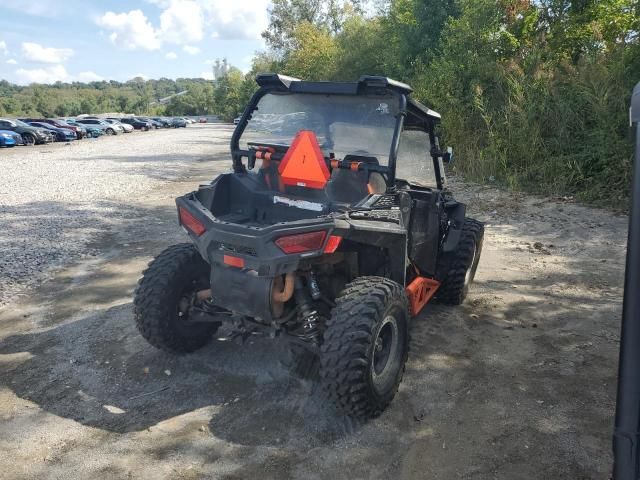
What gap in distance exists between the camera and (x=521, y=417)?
3340 millimetres

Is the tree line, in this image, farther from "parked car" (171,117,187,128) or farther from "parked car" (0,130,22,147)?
"parked car" (171,117,187,128)

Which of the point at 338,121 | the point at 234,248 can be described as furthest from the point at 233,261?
the point at 338,121

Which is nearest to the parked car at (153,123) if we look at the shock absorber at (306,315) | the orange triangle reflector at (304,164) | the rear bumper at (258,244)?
the orange triangle reflector at (304,164)

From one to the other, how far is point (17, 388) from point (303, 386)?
2.01m

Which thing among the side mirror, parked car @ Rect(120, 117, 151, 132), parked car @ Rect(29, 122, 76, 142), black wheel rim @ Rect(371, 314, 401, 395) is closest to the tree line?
the side mirror

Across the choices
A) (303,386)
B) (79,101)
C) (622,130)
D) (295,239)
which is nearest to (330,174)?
(295,239)

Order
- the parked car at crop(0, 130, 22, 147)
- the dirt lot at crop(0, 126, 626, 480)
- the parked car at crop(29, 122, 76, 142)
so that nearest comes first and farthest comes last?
the dirt lot at crop(0, 126, 626, 480)
the parked car at crop(0, 130, 22, 147)
the parked car at crop(29, 122, 76, 142)

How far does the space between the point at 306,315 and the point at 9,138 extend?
A: 2776cm

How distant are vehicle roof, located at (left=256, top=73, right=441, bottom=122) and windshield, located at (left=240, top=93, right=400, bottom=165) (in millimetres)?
67

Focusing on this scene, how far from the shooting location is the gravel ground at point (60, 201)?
6742mm

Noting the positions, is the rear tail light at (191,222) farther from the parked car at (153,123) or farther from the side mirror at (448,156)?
the parked car at (153,123)

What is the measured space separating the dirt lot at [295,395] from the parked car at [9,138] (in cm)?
2310

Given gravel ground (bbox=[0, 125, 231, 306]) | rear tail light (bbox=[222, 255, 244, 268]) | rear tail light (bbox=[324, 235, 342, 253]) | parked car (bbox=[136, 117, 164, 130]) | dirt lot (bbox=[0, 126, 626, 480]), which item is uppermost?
parked car (bbox=[136, 117, 164, 130])

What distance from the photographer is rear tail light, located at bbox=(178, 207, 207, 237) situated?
3323 millimetres
